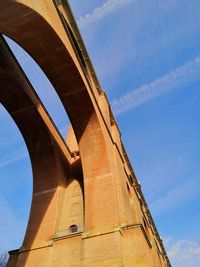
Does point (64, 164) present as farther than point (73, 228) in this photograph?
Yes

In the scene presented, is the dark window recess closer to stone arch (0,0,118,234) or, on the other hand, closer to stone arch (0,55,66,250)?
stone arch (0,55,66,250)

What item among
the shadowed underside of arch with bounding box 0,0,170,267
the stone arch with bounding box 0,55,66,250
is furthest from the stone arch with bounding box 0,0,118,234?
the stone arch with bounding box 0,55,66,250

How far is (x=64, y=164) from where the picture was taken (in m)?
11.0

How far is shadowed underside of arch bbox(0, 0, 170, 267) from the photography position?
786cm

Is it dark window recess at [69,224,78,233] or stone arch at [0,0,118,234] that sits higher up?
stone arch at [0,0,118,234]

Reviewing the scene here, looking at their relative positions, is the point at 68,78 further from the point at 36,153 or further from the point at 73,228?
the point at 73,228

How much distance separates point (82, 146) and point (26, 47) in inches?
153

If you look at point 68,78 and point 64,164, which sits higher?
point 68,78

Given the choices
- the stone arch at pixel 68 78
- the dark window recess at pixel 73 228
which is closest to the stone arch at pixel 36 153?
the dark window recess at pixel 73 228

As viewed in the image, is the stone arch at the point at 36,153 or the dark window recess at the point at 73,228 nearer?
the stone arch at the point at 36,153

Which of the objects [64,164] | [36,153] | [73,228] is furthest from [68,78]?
[73,228]

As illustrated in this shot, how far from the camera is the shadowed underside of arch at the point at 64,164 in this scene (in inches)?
309

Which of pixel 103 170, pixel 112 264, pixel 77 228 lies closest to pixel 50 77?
pixel 103 170

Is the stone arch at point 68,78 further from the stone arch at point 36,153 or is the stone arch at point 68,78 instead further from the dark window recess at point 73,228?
the stone arch at point 36,153
